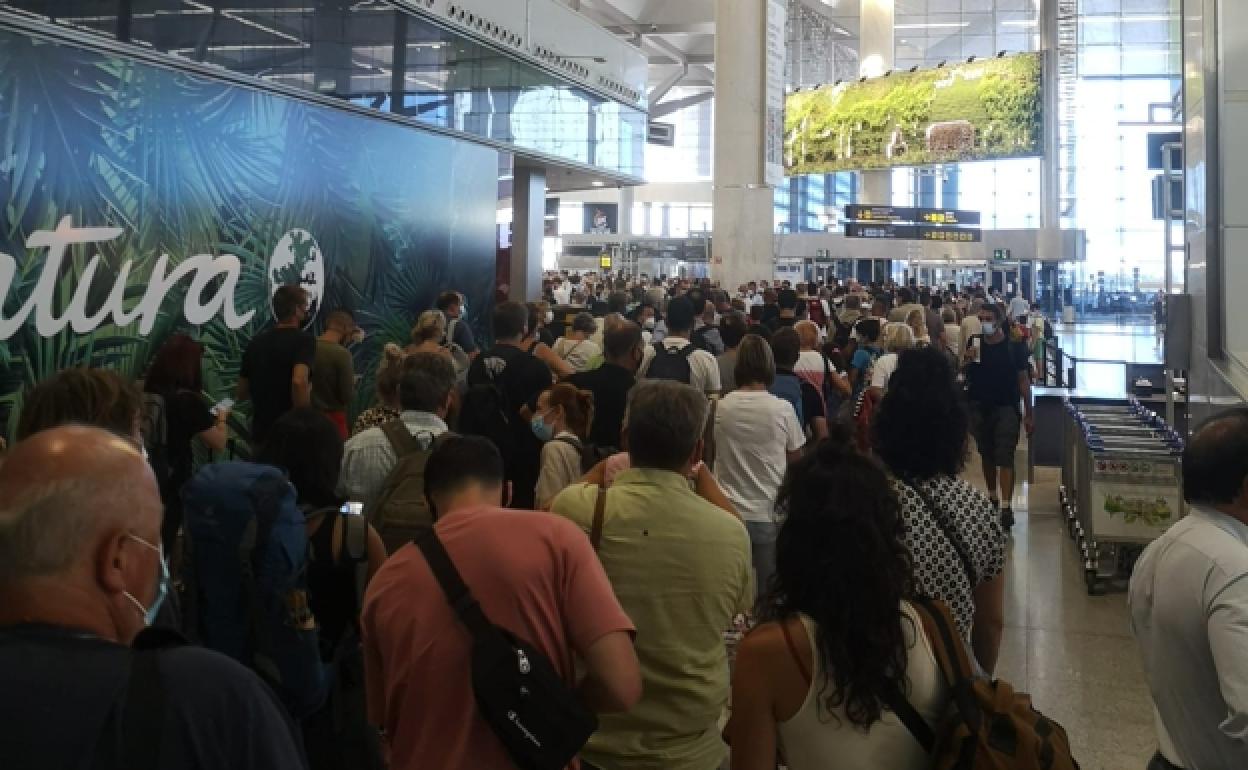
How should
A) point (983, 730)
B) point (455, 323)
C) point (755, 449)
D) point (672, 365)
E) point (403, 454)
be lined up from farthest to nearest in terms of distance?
point (455, 323)
point (672, 365)
point (755, 449)
point (403, 454)
point (983, 730)

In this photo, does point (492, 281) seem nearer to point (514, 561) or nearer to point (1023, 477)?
point (1023, 477)

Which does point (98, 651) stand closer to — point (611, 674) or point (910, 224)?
point (611, 674)

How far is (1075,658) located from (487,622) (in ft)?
15.7

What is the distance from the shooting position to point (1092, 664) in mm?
6137

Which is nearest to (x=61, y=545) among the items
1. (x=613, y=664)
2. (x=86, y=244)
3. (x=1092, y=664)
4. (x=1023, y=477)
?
(x=613, y=664)

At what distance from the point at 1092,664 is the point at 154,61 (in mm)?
7422

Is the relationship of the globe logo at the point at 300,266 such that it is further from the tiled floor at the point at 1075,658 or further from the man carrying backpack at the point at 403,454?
the tiled floor at the point at 1075,658

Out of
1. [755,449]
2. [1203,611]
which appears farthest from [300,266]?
[1203,611]

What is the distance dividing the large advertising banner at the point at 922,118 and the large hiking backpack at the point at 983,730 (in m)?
33.8

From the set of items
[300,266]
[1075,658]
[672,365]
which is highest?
[300,266]

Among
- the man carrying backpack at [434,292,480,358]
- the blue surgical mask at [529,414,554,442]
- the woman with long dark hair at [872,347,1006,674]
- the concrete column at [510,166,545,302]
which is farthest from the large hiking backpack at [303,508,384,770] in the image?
the concrete column at [510,166,545,302]

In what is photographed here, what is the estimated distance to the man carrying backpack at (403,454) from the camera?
13.1 ft

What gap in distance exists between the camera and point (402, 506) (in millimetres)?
3988

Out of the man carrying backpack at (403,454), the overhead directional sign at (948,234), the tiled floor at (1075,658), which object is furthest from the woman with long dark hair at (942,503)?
the overhead directional sign at (948,234)
